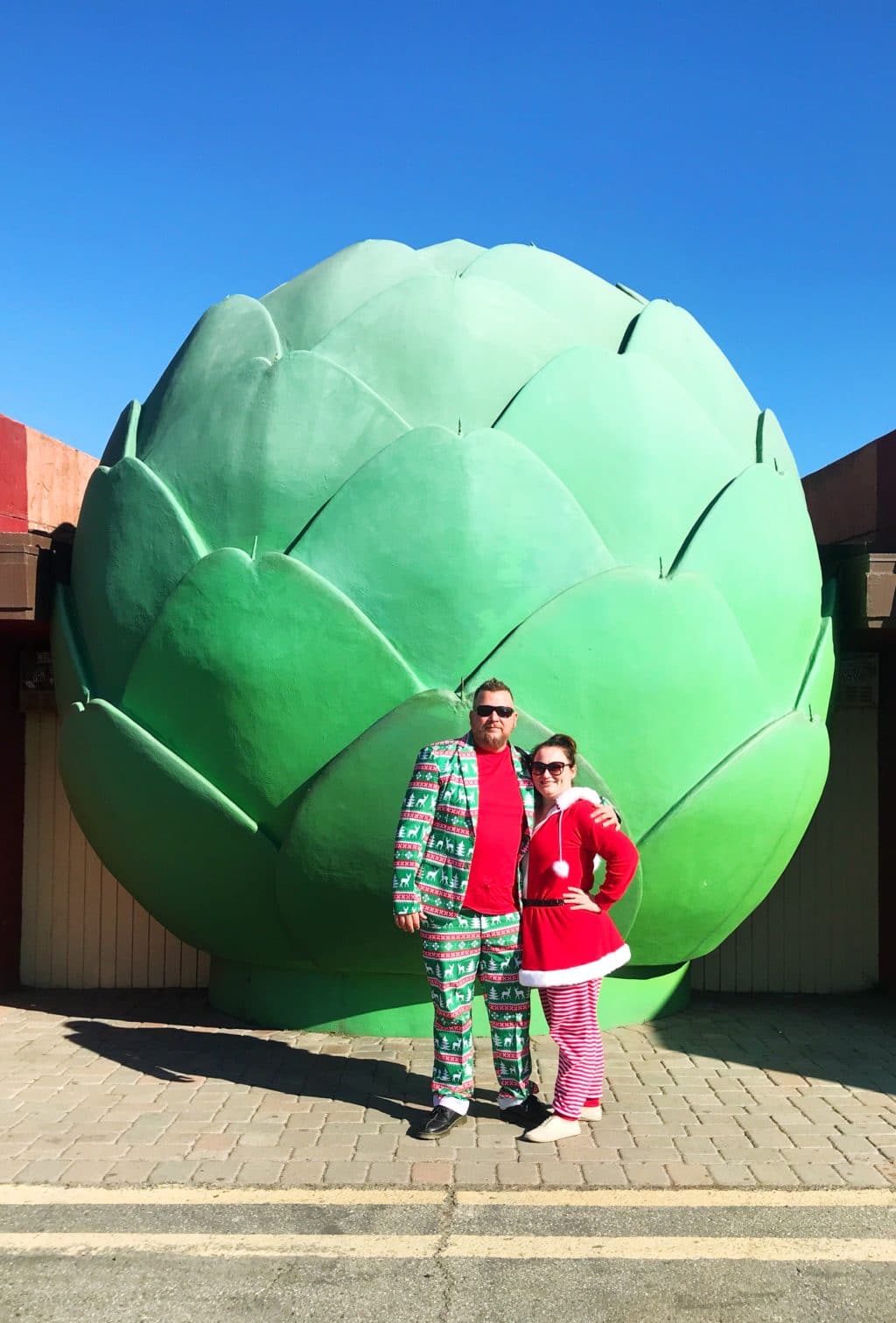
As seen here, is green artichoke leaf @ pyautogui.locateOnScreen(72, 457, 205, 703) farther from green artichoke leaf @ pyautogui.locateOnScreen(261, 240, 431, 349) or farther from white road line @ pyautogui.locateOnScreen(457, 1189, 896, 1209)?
white road line @ pyautogui.locateOnScreen(457, 1189, 896, 1209)

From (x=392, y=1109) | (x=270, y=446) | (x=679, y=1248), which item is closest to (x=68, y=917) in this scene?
(x=392, y=1109)

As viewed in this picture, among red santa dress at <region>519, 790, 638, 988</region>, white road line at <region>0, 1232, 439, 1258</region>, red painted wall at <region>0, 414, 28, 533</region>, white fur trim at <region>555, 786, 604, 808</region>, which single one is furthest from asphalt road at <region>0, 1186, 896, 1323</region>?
red painted wall at <region>0, 414, 28, 533</region>

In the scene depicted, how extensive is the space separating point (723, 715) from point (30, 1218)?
9.99 feet

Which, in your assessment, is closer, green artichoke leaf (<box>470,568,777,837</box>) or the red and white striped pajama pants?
the red and white striped pajama pants

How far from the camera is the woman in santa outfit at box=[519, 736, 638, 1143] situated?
3979 mm

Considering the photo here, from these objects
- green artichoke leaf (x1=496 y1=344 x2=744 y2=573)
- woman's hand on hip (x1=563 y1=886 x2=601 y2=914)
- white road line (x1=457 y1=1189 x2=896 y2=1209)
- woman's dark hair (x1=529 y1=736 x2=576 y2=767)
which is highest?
green artichoke leaf (x1=496 y1=344 x2=744 y2=573)

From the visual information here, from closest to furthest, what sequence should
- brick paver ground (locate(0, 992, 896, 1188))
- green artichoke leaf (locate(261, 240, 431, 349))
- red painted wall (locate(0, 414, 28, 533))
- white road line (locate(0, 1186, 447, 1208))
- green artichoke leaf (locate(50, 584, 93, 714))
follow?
white road line (locate(0, 1186, 447, 1208)) < brick paver ground (locate(0, 992, 896, 1188)) < green artichoke leaf (locate(50, 584, 93, 714)) < green artichoke leaf (locate(261, 240, 431, 349)) < red painted wall (locate(0, 414, 28, 533))

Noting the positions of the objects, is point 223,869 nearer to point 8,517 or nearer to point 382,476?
point 382,476

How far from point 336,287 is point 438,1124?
363cm

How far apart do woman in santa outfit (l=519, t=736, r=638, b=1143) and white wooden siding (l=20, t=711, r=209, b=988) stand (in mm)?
3161

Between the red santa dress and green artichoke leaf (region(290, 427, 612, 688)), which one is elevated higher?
green artichoke leaf (region(290, 427, 612, 688))

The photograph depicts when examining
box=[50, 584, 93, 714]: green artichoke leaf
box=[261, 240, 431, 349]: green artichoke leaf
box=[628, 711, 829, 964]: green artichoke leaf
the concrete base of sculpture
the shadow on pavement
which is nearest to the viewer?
the shadow on pavement

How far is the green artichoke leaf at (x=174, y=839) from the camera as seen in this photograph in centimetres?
476

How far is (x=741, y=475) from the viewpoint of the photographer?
504cm
